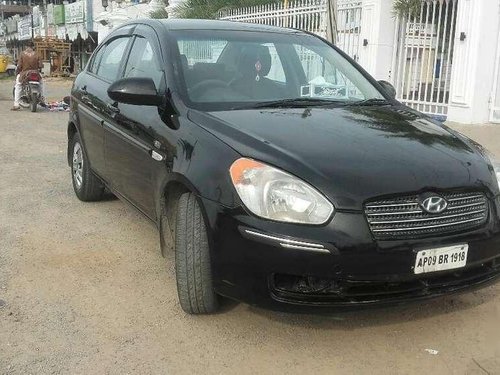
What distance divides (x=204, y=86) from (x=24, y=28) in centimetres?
5267

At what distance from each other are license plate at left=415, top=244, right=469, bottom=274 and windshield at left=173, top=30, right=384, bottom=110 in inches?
57.3

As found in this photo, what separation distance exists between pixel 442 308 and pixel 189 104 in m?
1.97

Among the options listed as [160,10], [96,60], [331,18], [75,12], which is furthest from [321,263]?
[75,12]

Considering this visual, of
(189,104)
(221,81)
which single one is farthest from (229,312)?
(221,81)

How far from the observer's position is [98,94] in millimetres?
4914

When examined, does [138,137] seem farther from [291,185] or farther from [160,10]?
[160,10]

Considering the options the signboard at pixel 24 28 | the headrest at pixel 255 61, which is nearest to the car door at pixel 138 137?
the headrest at pixel 255 61

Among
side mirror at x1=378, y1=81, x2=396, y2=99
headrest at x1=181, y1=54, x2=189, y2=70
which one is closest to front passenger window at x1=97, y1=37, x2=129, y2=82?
headrest at x1=181, y1=54, x2=189, y2=70

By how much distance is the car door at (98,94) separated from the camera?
4797 millimetres

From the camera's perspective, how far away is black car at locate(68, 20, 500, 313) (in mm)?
2779

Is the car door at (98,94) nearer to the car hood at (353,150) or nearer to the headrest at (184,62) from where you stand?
the headrest at (184,62)

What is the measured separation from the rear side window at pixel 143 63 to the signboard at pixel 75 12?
30498 millimetres

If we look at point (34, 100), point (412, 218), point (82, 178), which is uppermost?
point (412, 218)

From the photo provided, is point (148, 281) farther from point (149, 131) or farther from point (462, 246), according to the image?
point (462, 246)
